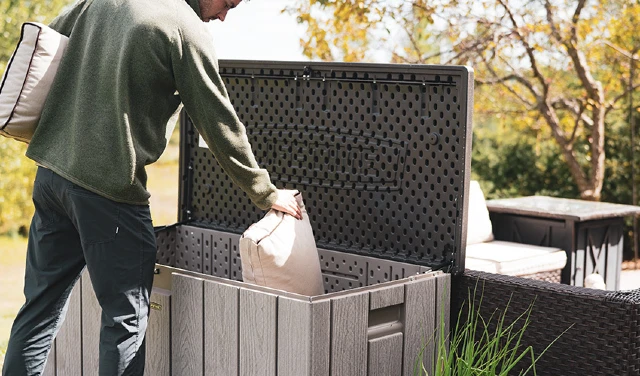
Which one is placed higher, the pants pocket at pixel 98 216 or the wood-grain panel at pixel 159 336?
the pants pocket at pixel 98 216

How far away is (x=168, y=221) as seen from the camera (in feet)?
28.6

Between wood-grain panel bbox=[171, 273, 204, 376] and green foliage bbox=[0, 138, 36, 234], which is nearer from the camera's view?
wood-grain panel bbox=[171, 273, 204, 376]

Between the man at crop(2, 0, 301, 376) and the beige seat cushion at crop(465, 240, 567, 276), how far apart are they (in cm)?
185

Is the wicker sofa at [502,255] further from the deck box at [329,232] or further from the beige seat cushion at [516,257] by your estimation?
the deck box at [329,232]

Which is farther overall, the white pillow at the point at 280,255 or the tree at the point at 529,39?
the tree at the point at 529,39

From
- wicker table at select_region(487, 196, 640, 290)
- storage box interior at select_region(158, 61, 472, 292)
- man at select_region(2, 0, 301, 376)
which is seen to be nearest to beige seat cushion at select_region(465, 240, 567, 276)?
wicker table at select_region(487, 196, 640, 290)

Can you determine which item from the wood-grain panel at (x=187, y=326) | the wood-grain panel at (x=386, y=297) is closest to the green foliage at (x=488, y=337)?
the wood-grain panel at (x=386, y=297)

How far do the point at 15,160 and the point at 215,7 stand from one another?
4.87 meters

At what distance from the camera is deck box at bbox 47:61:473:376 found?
6.81ft

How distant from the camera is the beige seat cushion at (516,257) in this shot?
3.85 m

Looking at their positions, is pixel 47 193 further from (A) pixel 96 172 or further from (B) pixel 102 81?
(B) pixel 102 81

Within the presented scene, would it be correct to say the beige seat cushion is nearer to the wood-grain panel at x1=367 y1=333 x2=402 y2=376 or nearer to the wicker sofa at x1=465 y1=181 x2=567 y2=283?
the wicker sofa at x1=465 y1=181 x2=567 y2=283

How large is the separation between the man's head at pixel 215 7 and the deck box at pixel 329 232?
1.62 feet

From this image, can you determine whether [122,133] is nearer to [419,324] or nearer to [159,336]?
[159,336]
